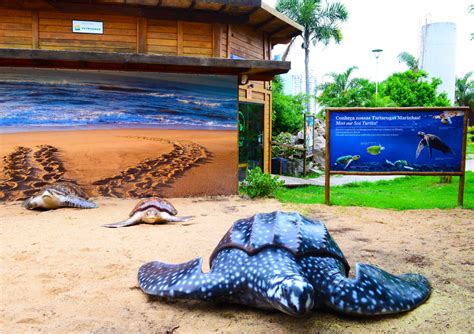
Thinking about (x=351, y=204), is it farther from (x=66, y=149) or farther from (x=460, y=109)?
(x=66, y=149)

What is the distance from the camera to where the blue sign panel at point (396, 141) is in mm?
7668

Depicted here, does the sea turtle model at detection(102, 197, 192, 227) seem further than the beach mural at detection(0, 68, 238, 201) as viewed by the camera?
No

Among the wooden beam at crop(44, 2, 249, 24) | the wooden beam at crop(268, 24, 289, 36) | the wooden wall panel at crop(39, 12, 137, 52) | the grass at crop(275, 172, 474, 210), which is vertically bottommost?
the grass at crop(275, 172, 474, 210)

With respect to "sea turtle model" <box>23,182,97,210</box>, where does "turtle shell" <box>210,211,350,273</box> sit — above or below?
above

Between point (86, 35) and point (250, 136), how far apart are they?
5.18 metres

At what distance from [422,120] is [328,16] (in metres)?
21.1

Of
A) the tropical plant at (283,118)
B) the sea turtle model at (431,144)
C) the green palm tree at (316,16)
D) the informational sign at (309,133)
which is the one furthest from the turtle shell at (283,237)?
the green palm tree at (316,16)

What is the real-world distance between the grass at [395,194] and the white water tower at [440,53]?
130ft

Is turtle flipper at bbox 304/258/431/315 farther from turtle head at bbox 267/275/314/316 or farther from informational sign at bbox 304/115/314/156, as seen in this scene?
informational sign at bbox 304/115/314/156

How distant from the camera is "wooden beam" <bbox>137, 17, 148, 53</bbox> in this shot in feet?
31.5

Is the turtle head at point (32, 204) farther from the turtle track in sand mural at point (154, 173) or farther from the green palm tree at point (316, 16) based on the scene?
the green palm tree at point (316, 16)

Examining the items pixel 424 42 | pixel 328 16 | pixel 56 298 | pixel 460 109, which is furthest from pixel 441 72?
pixel 56 298

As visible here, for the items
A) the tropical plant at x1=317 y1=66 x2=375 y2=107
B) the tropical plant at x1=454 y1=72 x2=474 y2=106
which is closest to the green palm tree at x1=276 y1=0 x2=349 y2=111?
the tropical plant at x1=317 y1=66 x2=375 y2=107

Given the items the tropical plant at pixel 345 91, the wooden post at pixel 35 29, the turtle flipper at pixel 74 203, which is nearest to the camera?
the turtle flipper at pixel 74 203
